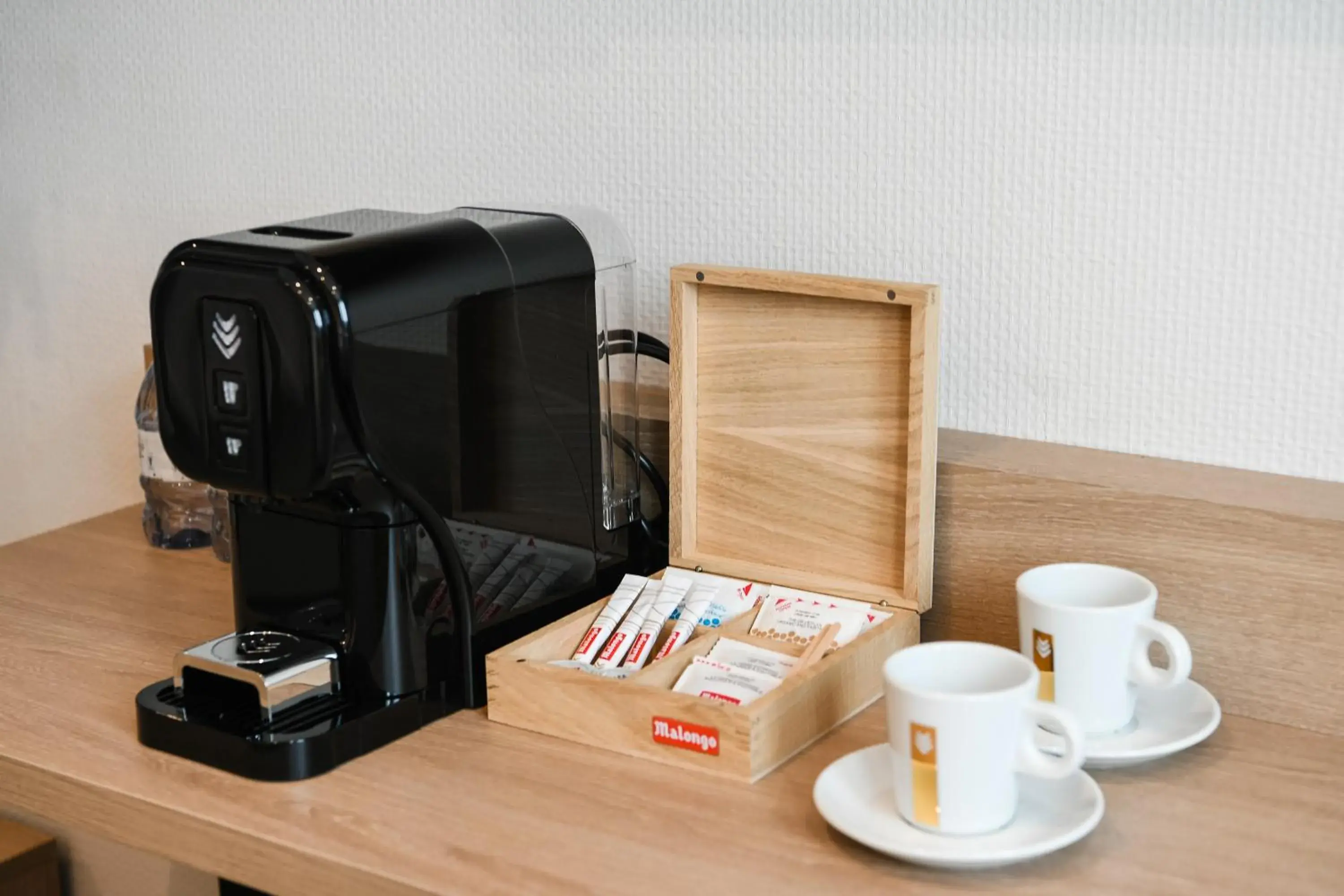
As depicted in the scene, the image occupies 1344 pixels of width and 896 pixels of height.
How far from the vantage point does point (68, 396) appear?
1.85 metres

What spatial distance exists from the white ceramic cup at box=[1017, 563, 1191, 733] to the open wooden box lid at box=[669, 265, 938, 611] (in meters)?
0.15

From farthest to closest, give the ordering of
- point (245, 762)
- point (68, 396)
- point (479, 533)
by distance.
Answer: point (68, 396) < point (479, 533) < point (245, 762)

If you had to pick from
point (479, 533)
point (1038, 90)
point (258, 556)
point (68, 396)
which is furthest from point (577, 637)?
point (68, 396)

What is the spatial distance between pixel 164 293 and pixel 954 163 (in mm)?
604

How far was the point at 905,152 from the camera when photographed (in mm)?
1221

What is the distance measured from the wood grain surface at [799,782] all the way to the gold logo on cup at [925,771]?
0.03m

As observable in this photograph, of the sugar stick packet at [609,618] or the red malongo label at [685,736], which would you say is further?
the sugar stick packet at [609,618]

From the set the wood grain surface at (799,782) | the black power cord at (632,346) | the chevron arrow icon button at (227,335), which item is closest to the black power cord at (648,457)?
the black power cord at (632,346)

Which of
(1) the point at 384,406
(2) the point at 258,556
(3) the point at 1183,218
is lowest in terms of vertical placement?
(2) the point at 258,556

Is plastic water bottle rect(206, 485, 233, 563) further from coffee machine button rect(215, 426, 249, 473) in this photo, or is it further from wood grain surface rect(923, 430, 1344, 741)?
wood grain surface rect(923, 430, 1344, 741)

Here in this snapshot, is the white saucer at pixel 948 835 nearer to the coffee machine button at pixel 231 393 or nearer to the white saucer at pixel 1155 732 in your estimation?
the white saucer at pixel 1155 732

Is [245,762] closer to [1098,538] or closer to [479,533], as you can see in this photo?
[479,533]

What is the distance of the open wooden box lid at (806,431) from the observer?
1.11m

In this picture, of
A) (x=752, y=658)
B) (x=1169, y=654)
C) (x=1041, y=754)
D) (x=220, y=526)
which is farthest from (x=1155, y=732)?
(x=220, y=526)
